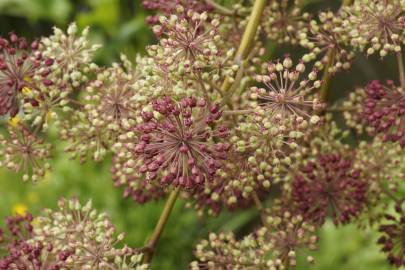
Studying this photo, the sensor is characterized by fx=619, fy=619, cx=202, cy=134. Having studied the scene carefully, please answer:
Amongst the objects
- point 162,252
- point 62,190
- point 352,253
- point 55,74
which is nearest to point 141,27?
point 62,190

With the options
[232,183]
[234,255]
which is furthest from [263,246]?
[232,183]

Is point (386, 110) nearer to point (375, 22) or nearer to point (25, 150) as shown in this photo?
point (375, 22)

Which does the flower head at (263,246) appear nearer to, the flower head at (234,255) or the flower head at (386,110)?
the flower head at (234,255)

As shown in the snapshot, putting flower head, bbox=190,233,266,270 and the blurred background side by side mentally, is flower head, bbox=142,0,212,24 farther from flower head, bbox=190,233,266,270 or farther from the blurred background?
the blurred background

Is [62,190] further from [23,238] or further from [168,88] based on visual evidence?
[168,88]

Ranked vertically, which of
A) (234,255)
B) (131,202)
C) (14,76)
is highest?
(131,202)

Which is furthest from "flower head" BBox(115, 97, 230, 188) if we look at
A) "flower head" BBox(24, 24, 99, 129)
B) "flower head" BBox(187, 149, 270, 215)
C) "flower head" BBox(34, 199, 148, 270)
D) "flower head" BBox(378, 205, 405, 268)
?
"flower head" BBox(378, 205, 405, 268)

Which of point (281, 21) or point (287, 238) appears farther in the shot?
point (281, 21)

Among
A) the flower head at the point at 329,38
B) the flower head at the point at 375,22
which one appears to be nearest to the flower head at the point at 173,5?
the flower head at the point at 329,38
